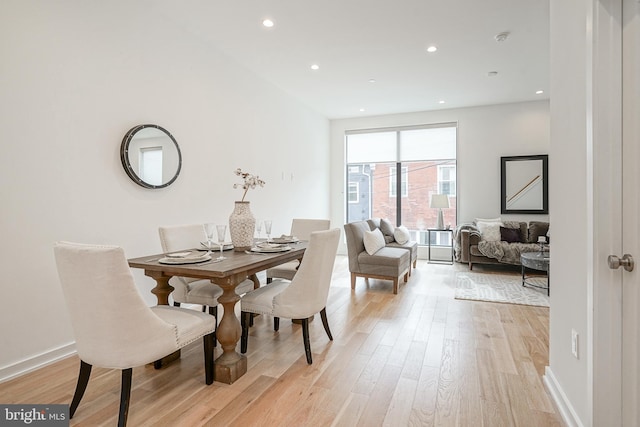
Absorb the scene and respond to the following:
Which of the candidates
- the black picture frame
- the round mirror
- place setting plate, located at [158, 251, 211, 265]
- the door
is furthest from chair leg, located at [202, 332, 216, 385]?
the black picture frame

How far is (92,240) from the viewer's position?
2.69 meters

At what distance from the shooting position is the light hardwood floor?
69.4 inches

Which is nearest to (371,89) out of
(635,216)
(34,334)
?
(635,216)

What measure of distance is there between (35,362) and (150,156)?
1.80m

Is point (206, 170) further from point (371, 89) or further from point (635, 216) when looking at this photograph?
point (635, 216)

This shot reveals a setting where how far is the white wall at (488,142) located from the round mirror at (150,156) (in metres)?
5.02

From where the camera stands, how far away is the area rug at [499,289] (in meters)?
3.91

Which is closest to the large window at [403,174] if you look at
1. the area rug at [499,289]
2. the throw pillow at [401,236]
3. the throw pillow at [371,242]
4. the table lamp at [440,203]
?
the table lamp at [440,203]

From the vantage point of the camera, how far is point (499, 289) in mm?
4371

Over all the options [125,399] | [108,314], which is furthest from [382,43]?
[125,399]

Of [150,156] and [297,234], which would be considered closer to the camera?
[150,156]

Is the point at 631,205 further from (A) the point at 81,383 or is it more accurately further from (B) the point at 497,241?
(B) the point at 497,241

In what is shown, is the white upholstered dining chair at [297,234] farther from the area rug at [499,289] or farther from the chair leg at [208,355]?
the area rug at [499,289]

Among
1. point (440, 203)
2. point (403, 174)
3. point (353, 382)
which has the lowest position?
point (353, 382)
